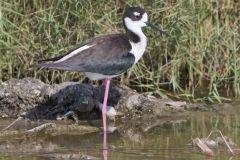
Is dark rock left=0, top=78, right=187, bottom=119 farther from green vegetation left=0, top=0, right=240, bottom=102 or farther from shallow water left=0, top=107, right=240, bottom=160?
green vegetation left=0, top=0, right=240, bottom=102

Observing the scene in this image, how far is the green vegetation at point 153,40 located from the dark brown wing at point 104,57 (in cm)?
99

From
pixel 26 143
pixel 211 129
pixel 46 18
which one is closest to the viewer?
pixel 26 143

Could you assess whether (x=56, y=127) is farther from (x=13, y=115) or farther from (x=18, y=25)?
(x=18, y=25)

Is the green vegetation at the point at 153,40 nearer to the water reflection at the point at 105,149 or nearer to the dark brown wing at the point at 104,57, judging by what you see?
the dark brown wing at the point at 104,57

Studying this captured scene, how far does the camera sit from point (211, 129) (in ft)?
26.3

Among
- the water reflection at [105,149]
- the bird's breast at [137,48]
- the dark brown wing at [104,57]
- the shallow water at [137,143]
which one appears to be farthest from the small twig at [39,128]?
the bird's breast at [137,48]

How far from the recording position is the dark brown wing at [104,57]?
8.07 meters

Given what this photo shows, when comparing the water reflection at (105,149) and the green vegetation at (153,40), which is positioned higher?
the green vegetation at (153,40)

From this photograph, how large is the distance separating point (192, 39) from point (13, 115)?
94.8 inches

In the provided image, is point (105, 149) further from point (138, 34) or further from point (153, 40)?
point (153, 40)

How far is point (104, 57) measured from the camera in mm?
8180

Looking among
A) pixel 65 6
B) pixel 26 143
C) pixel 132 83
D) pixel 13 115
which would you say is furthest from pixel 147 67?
pixel 26 143

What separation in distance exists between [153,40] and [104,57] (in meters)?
1.46

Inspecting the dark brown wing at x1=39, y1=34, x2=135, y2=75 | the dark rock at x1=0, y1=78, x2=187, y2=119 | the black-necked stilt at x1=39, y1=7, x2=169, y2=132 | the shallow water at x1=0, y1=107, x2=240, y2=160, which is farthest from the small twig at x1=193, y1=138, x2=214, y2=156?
the dark rock at x1=0, y1=78, x2=187, y2=119
